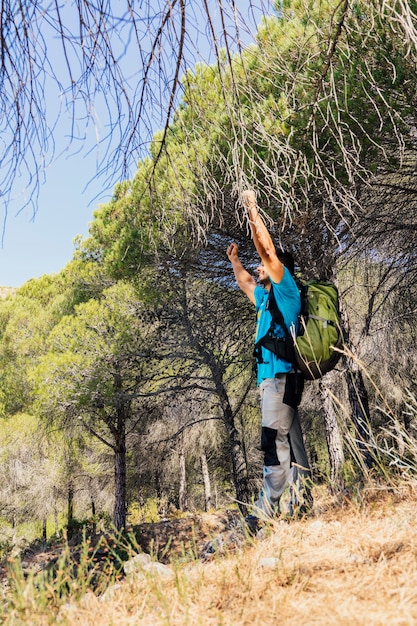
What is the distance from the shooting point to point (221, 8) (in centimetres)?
143

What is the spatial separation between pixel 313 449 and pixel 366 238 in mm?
9404

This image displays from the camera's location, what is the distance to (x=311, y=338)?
2.76 meters

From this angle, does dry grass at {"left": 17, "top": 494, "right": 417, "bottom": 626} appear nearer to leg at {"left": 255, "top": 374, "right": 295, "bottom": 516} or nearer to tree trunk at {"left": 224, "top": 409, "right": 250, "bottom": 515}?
leg at {"left": 255, "top": 374, "right": 295, "bottom": 516}

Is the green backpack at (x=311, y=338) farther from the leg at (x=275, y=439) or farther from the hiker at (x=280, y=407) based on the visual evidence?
the leg at (x=275, y=439)

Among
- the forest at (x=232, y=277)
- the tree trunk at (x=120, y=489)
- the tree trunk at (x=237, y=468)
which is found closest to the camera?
the forest at (x=232, y=277)

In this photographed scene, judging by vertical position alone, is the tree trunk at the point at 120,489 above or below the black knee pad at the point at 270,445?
Result: below

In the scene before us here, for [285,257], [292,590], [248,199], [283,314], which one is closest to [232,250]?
[285,257]

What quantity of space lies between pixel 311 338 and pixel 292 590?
153 centimetres

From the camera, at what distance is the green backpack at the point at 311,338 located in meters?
2.75

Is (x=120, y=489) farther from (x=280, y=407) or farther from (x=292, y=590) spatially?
(x=292, y=590)

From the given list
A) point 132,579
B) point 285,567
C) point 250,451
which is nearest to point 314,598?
point 285,567

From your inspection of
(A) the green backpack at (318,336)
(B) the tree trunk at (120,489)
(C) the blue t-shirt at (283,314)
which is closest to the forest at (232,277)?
Result: (B) the tree trunk at (120,489)

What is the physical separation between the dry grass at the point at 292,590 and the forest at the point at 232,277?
1.01 ft

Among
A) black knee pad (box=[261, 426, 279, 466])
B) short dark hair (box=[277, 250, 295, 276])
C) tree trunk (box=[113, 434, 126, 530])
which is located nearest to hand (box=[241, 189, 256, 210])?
short dark hair (box=[277, 250, 295, 276])
